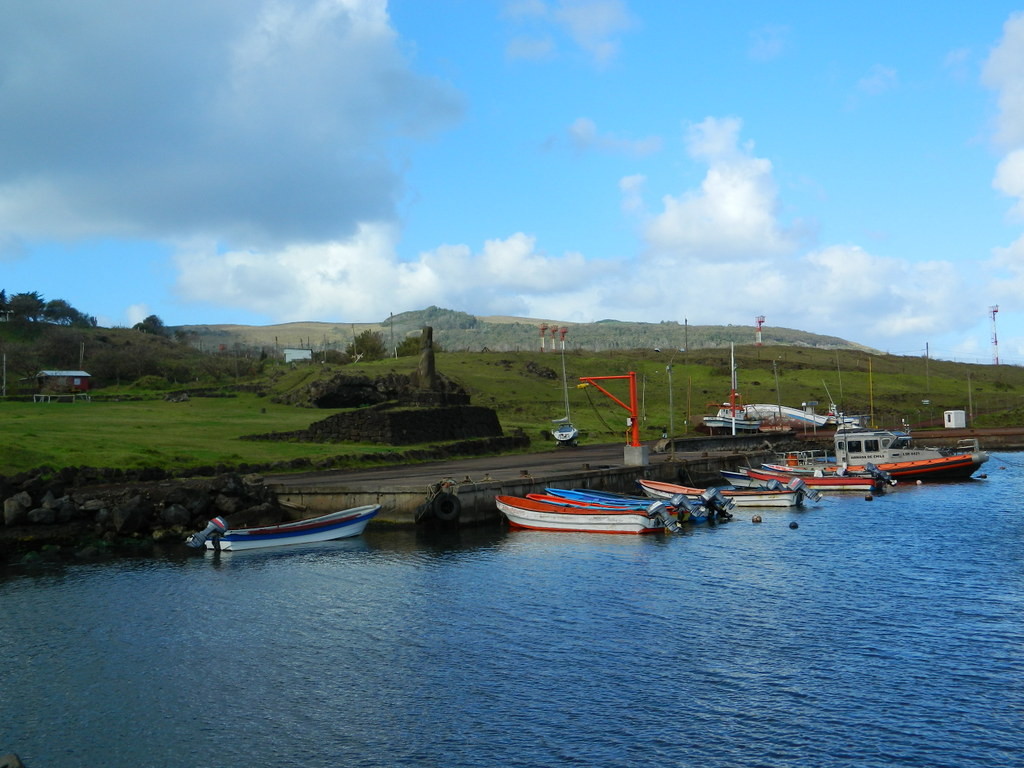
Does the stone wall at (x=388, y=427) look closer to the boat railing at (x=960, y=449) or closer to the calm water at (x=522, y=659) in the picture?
the calm water at (x=522, y=659)

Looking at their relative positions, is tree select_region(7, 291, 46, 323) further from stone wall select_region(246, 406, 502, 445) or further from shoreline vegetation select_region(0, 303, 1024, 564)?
stone wall select_region(246, 406, 502, 445)

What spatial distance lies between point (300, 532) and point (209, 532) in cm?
394

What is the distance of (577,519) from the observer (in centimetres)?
4319

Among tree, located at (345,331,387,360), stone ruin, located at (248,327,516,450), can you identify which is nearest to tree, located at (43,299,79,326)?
tree, located at (345,331,387,360)

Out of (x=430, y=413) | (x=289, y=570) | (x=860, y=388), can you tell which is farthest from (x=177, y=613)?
(x=860, y=388)

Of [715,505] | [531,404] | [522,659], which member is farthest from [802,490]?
[531,404]

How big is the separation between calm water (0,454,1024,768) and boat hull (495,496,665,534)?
5406 mm

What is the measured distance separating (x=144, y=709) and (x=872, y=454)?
59.7 m

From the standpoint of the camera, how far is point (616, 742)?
17078 mm

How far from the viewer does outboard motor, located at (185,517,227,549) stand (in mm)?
37594

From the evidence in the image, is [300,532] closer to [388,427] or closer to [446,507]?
[446,507]

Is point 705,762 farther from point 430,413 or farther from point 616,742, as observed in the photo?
point 430,413

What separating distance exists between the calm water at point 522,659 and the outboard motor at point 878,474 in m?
24.9

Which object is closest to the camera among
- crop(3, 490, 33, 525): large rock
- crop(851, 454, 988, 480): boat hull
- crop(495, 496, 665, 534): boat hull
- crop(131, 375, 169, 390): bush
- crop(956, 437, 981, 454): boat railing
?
crop(3, 490, 33, 525): large rock
